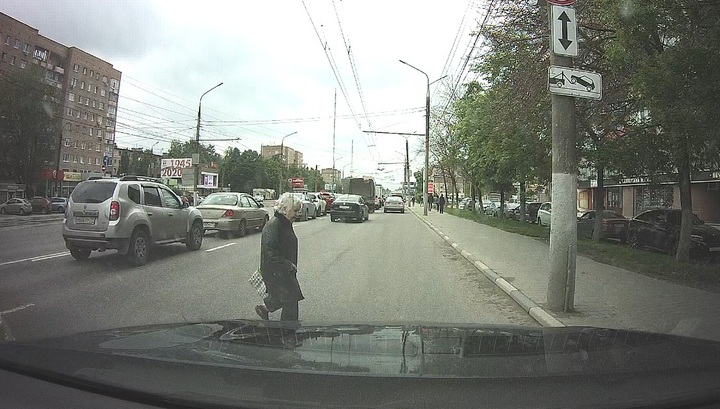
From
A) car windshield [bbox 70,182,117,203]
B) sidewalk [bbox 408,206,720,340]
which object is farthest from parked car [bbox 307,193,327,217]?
car windshield [bbox 70,182,117,203]

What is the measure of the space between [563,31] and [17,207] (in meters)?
35.2

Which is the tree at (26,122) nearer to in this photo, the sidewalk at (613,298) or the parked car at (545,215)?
the sidewalk at (613,298)

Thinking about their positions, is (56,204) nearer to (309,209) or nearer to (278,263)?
(309,209)

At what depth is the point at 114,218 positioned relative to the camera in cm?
942

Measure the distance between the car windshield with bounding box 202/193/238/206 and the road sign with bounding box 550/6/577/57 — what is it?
1222 centimetres

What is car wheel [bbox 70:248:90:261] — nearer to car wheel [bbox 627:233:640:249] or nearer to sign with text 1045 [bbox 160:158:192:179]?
car wheel [bbox 627:233:640:249]

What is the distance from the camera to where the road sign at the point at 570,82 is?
651 cm

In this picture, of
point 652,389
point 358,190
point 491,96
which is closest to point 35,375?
point 652,389

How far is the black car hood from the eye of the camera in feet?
7.58

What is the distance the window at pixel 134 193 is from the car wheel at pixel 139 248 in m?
0.65

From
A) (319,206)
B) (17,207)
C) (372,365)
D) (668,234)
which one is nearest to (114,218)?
(372,365)

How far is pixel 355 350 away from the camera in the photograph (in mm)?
3080

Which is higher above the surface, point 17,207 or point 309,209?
point 309,209

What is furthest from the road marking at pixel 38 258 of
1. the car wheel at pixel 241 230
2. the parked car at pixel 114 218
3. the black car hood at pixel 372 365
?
the black car hood at pixel 372 365
